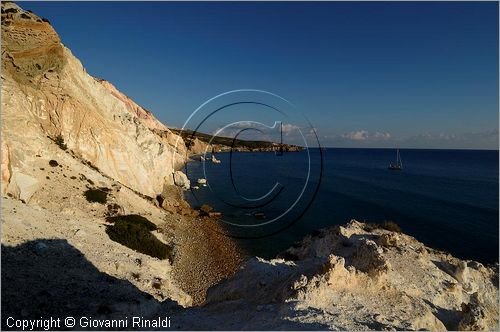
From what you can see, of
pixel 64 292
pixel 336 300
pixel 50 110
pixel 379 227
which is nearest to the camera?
pixel 336 300

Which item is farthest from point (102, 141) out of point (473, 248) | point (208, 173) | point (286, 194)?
point (208, 173)

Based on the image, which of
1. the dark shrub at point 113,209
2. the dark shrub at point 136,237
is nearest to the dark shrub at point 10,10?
the dark shrub at point 113,209

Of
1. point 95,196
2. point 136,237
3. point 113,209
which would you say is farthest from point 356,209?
point 95,196

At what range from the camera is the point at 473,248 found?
4450 cm

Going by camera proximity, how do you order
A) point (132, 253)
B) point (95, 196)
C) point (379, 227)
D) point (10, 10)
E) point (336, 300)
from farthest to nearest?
point (379, 227) < point (10, 10) < point (95, 196) < point (132, 253) < point (336, 300)

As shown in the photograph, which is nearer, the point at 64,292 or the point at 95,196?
the point at 64,292

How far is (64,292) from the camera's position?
727 inches

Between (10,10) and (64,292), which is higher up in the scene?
(10,10)

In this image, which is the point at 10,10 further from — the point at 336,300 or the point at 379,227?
the point at 379,227

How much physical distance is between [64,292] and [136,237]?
13705mm

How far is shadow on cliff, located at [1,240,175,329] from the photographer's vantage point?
16578 millimetres

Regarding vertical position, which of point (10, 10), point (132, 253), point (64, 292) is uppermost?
point (10, 10)

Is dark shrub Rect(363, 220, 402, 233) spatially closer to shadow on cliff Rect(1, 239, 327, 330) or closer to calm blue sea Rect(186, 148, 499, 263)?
calm blue sea Rect(186, 148, 499, 263)

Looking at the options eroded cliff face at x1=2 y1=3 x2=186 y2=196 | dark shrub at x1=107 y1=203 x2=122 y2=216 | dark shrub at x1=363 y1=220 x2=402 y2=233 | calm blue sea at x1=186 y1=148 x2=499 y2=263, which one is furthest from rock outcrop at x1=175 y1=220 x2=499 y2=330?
eroded cliff face at x1=2 y1=3 x2=186 y2=196
